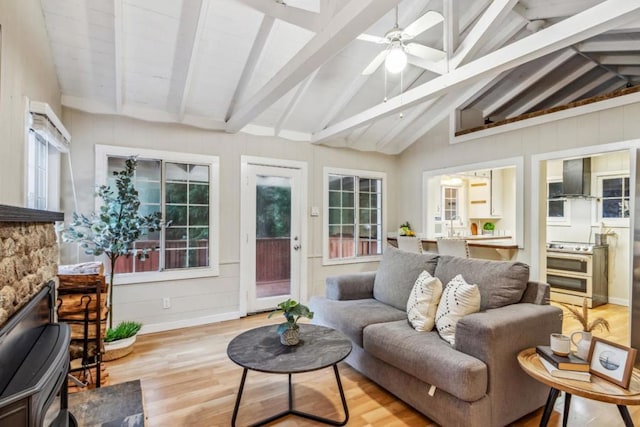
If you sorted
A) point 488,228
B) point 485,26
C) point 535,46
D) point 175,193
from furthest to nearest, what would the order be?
point 488,228
point 175,193
point 485,26
point 535,46

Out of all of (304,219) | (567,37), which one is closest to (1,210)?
(567,37)

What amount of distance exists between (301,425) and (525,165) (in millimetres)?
3944

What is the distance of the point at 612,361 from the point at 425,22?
2.44 meters

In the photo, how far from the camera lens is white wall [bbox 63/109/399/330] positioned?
11.6ft

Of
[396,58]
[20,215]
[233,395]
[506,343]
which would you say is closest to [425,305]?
[506,343]

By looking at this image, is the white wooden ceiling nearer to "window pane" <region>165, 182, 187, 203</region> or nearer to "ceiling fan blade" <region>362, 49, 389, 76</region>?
"ceiling fan blade" <region>362, 49, 389, 76</region>

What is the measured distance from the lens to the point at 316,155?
16.6 feet

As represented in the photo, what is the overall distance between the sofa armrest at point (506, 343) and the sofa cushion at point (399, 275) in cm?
86

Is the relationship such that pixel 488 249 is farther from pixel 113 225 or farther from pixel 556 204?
pixel 113 225

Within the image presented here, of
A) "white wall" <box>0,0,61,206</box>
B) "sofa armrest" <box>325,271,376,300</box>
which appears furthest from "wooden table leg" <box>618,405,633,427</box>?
"white wall" <box>0,0,61,206</box>

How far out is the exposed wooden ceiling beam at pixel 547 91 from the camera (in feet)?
14.6

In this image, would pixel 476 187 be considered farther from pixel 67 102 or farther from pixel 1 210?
pixel 1 210

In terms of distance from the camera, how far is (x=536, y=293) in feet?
7.80

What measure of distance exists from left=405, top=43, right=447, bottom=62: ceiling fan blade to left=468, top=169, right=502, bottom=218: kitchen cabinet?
14.4 feet
